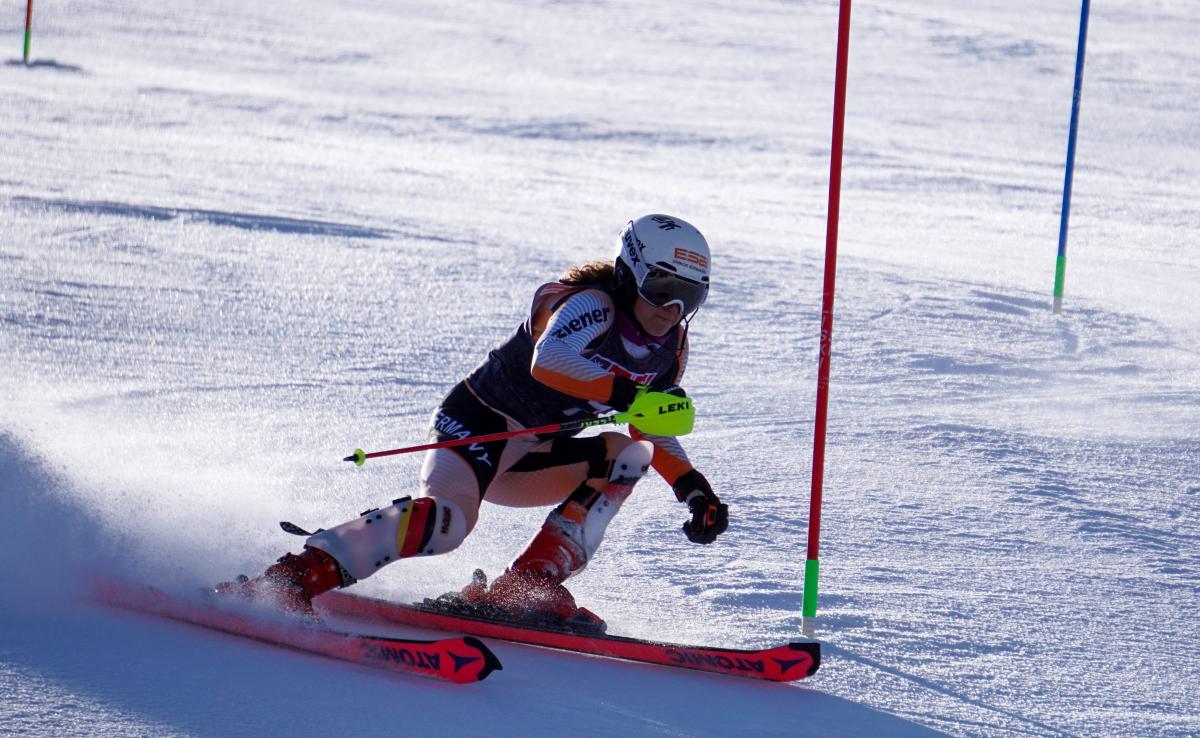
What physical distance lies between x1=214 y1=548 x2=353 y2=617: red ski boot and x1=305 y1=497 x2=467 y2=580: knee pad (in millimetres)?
30

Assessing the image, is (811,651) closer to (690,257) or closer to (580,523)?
(580,523)

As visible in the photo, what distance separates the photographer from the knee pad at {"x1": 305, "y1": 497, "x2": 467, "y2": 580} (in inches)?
139

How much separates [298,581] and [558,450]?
945mm

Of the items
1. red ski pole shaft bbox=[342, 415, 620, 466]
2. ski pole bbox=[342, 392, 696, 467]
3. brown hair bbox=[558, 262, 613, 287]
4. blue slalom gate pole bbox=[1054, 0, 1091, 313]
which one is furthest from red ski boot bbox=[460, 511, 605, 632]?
blue slalom gate pole bbox=[1054, 0, 1091, 313]

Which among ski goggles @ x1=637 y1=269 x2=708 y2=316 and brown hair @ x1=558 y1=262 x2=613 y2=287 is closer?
ski goggles @ x1=637 y1=269 x2=708 y2=316

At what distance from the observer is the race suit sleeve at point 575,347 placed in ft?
12.0

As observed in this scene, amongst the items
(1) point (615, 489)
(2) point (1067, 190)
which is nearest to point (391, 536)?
(1) point (615, 489)

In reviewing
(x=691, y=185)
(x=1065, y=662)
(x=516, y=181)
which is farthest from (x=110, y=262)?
(x=1065, y=662)

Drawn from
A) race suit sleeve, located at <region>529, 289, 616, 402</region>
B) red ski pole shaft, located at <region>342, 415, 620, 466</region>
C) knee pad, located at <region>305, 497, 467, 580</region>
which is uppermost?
race suit sleeve, located at <region>529, 289, 616, 402</region>

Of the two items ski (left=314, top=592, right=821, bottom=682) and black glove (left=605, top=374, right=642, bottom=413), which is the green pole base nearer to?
ski (left=314, top=592, right=821, bottom=682)

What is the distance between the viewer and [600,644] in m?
3.63

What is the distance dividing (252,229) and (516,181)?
338 centimetres

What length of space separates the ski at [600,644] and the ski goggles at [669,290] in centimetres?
94

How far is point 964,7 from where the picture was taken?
84.5 feet
